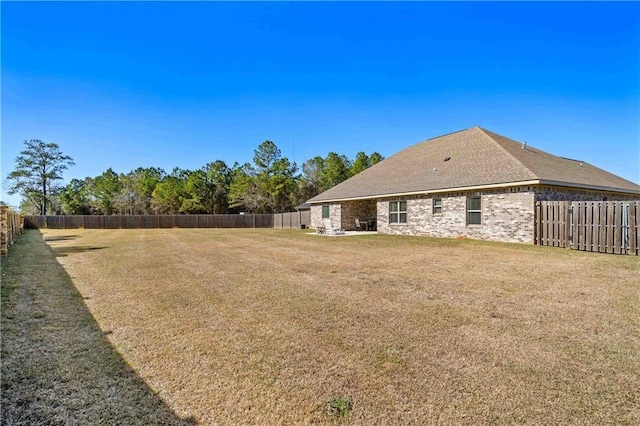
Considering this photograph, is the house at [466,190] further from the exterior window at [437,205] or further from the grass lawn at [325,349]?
the grass lawn at [325,349]

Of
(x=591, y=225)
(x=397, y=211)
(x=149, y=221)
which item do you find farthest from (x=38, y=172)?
(x=591, y=225)

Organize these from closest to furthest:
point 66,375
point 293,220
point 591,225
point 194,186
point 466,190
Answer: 1. point 66,375
2. point 591,225
3. point 466,190
4. point 293,220
5. point 194,186

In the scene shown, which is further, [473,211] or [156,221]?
[156,221]

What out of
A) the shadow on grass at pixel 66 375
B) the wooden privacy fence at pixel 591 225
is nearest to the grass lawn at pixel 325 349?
the shadow on grass at pixel 66 375

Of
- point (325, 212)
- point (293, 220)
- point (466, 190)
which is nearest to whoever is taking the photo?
point (466, 190)

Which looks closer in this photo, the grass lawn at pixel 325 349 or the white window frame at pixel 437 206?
the grass lawn at pixel 325 349

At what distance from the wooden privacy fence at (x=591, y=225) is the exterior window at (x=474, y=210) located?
7.88 feet

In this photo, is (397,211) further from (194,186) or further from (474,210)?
(194,186)

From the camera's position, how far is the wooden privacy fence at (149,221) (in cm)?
A: 3353

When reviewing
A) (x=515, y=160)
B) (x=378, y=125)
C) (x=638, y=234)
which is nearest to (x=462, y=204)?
(x=515, y=160)

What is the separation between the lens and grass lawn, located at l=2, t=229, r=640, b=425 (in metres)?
2.26

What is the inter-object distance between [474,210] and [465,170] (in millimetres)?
2306

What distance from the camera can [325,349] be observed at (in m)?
3.23

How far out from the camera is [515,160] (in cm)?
1397
